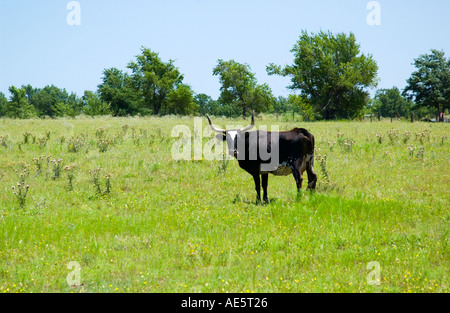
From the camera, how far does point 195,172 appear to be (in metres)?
13.7

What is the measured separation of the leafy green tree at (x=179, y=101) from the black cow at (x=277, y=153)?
59.1 m

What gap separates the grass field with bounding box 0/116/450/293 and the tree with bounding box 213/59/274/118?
55662mm

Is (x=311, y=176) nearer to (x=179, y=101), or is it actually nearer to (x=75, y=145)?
(x=75, y=145)

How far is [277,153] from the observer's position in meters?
9.96

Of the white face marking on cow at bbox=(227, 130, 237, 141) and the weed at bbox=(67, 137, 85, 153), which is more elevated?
the white face marking on cow at bbox=(227, 130, 237, 141)

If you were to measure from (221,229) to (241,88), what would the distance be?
62.8m

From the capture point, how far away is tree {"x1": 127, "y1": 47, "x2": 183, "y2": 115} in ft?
224

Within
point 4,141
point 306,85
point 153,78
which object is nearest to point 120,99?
point 153,78

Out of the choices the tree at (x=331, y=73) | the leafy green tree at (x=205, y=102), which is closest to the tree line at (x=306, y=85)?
the tree at (x=331, y=73)
